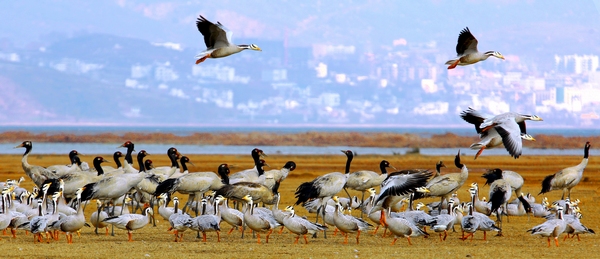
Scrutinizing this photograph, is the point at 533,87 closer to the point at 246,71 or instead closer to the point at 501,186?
the point at 246,71

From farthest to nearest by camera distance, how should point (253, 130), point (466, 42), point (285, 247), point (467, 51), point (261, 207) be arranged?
point (253, 130) → point (261, 207) → point (467, 51) → point (466, 42) → point (285, 247)

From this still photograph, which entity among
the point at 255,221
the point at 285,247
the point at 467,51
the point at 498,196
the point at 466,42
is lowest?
the point at 285,247

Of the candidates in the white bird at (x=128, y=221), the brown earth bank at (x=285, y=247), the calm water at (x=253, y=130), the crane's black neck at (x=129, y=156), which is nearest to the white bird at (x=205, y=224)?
the brown earth bank at (x=285, y=247)

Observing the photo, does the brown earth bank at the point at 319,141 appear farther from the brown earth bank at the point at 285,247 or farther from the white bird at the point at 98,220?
the white bird at the point at 98,220

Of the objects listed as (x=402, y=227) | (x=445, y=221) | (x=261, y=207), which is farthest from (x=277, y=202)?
(x=445, y=221)

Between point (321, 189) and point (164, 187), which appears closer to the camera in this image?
point (321, 189)

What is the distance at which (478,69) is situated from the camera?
586 feet

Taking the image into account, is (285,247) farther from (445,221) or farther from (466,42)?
(466,42)

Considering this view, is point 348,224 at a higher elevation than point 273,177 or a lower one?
lower

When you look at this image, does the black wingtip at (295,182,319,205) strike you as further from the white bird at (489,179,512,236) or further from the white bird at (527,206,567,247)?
the white bird at (527,206,567,247)

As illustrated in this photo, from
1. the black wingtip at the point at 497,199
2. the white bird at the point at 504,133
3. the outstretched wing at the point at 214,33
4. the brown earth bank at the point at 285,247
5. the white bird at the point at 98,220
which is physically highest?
the outstretched wing at the point at 214,33

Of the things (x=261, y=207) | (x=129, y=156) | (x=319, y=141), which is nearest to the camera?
(x=261, y=207)

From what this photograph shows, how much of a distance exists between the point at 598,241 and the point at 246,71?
177 m

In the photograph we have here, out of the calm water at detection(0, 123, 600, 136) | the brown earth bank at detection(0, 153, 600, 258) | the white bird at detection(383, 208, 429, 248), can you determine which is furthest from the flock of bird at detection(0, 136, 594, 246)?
the calm water at detection(0, 123, 600, 136)
